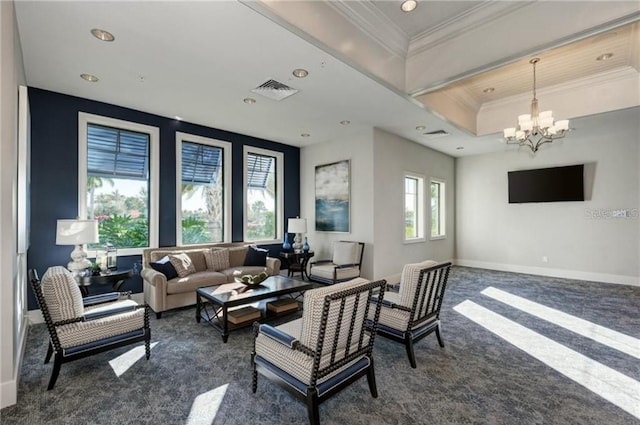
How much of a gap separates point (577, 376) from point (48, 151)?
6562mm

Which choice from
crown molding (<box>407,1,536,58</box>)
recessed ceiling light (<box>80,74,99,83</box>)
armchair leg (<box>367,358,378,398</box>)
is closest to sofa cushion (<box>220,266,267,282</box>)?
armchair leg (<box>367,358,378,398</box>)

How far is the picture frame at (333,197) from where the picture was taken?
6168 millimetres

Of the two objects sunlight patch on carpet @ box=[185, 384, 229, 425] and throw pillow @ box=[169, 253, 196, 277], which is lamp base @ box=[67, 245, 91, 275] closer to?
throw pillow @ box=[169, 253, 196, 277]

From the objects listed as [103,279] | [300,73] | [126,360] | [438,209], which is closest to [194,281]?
[103,279]

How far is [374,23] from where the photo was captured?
3.42 metres

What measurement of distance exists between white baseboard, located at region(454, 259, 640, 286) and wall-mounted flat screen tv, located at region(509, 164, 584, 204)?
1.60 meters

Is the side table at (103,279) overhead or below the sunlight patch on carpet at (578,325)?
overhead

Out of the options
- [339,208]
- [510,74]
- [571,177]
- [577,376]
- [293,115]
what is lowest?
[577,376]

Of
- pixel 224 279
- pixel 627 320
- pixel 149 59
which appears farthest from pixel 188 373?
pixel 627 320

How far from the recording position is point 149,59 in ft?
10.6

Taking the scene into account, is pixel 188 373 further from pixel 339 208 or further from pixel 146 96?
pixel 339 208

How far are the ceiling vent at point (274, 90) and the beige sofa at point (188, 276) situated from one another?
9.01 ft

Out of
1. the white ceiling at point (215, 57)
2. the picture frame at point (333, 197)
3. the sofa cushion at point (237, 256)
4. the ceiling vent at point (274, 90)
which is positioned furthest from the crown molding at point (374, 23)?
the sofa cushion at point (237, 256)

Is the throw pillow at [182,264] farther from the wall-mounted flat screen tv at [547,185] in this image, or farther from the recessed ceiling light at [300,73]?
the wall-mounted flat screen tv at [547,185]
